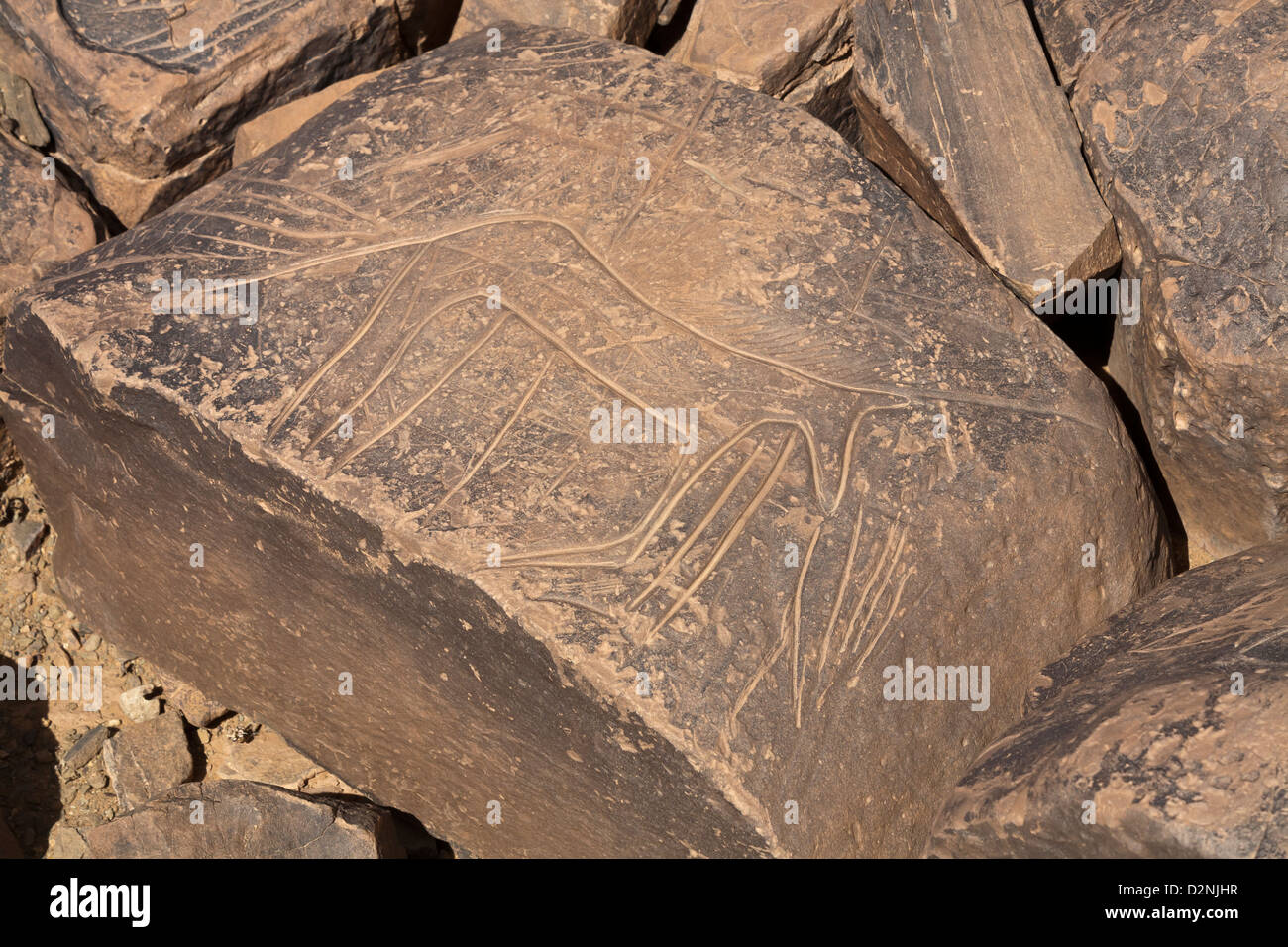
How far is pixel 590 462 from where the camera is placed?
2207mm

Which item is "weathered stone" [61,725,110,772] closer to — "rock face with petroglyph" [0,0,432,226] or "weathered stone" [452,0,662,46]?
"rock face with petroglyph" [0,0,432,226]

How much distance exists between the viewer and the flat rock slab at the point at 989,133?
8.58 ft

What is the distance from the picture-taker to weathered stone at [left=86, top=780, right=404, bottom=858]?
7.89 feet

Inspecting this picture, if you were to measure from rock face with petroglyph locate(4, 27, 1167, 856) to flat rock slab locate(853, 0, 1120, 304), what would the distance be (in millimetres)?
135

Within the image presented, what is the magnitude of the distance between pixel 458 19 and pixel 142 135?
949mm

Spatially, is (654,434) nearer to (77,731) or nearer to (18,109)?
(77,731)

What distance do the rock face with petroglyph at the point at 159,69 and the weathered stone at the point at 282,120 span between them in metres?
0.09

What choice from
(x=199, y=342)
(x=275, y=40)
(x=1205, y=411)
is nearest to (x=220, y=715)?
(x=199, y=342)

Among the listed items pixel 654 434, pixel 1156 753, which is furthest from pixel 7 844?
pixel 1156 753

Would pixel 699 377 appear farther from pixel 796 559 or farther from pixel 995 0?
pixel 995 0

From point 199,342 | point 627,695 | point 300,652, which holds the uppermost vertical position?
point 199,342

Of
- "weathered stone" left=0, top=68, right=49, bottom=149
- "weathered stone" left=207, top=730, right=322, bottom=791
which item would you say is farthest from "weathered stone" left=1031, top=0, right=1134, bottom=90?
"weathered stone" left=0, top=68, right=49, bottom=149

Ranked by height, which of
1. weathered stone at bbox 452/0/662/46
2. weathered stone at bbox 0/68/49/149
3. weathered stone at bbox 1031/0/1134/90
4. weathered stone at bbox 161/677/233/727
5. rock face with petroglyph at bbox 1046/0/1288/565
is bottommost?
weathered stone at bbox 161/677/233/727

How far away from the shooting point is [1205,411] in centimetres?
257
